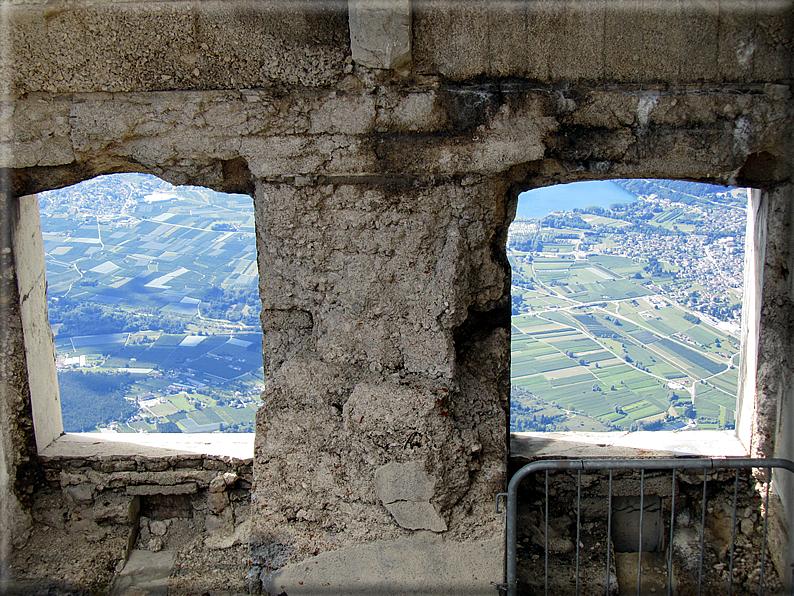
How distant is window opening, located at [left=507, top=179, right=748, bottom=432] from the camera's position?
189 inches

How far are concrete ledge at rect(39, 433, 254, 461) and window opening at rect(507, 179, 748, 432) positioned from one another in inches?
76.1

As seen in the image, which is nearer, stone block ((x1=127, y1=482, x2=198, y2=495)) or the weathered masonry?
the weathered masonry

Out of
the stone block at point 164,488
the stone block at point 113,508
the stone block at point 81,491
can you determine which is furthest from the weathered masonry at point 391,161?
the stone block at point 81,491

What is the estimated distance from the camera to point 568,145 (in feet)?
8.27

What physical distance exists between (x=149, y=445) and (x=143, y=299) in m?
2.92

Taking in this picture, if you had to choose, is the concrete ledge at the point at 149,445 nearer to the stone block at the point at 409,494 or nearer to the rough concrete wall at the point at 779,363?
the stone block at the point at 409,494

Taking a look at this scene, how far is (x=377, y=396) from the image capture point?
2.58 m

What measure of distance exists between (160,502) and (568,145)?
2566 millimetres

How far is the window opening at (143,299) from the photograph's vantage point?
5.39 meters

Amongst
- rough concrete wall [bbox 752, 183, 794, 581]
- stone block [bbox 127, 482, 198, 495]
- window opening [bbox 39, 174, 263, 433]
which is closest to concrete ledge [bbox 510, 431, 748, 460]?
rough concrete wall [bbox 752, 183, 794, 581]

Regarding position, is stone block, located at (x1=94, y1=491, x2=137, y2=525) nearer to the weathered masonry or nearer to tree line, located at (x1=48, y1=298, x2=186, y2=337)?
the weathered masonry

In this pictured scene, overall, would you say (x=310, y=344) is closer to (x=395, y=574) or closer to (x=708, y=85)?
(x=395, y=574)

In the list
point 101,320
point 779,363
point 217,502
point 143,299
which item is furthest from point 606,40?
point 101,320

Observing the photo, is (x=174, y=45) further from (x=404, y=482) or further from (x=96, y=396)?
(x=96, y=396)
